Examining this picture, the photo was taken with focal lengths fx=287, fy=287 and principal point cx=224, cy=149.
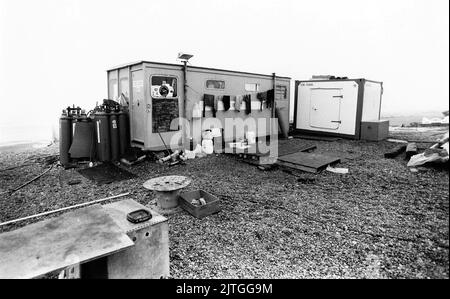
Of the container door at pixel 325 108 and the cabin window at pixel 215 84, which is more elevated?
the cabin window at pixel 215 84

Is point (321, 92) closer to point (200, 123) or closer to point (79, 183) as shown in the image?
point (200, 123)

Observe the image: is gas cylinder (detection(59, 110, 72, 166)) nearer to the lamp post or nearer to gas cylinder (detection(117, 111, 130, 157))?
gas cylinder (detection(117, 111, 130, 157))

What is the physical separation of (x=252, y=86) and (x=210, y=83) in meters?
1.65

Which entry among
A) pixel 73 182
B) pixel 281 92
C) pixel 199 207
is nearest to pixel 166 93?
pixel 73 182

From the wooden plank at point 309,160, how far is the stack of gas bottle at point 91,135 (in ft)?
12.4

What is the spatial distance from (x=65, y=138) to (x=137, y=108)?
170 centimetres

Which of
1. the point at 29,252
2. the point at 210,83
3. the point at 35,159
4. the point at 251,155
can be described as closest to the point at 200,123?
the point at 210,83

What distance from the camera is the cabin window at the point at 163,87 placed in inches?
247

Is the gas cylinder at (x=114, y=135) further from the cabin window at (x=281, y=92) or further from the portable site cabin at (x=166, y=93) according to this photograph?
the cabin window at (x=281, y=92)

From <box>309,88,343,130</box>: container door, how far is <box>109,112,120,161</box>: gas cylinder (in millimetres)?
6785

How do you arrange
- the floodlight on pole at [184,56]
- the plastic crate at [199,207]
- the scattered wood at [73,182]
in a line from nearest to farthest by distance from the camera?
the plastic crate at [199,207], the scattered wood at [73,182], the floodlight on pole at [184,56]

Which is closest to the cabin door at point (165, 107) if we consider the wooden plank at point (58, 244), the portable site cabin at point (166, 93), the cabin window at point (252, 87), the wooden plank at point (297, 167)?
the portable site cabin at point (166, 93)

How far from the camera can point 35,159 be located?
701 centimetres

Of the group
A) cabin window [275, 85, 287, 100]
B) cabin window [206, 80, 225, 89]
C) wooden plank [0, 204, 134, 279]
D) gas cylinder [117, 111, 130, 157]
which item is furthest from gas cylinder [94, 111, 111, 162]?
cabin window [275, 85, 287, 100]
